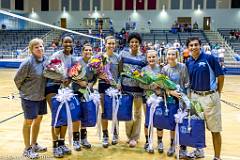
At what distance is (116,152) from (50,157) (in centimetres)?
84

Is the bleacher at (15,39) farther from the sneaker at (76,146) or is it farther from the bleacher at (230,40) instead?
the sneaker at (76,146)

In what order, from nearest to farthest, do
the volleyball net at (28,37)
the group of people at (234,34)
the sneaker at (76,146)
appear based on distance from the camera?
the sneaker at (76,146) → the volleyball net at (28,37) → the group of people at (234,34)

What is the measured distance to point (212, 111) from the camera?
413 centimetres

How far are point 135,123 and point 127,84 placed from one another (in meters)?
0.57

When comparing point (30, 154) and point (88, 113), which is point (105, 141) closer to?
point (88, 113)

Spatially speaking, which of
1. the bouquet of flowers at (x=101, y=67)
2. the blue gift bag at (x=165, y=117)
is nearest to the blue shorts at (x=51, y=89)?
the bouquet of flowers at (x=101, y=67)

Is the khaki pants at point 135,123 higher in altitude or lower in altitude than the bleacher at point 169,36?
lower

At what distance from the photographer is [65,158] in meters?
4.47

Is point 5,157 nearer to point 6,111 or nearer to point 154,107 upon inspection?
point 154,107

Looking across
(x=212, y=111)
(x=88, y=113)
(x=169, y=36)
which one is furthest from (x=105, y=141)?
(x=169, y=36)

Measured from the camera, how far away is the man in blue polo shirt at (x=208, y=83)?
13.5 feet

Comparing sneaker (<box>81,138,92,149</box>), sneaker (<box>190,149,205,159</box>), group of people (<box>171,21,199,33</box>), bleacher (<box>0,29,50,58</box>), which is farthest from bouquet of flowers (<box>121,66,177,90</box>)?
group of people (<box>171,21,199,33</box>)

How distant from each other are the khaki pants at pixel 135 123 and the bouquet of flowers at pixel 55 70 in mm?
1135

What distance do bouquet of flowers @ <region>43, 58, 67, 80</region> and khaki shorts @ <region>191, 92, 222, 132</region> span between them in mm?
1653
